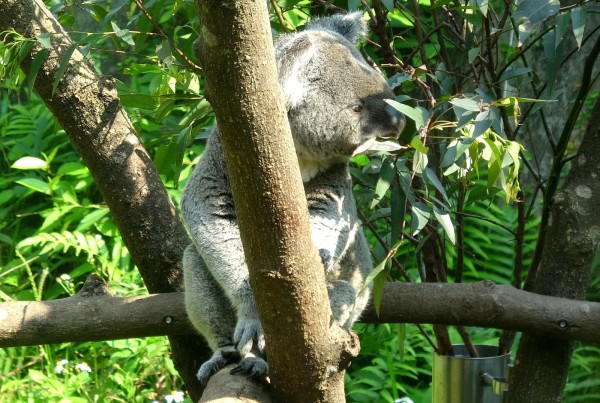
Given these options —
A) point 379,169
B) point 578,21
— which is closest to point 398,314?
point 379,169

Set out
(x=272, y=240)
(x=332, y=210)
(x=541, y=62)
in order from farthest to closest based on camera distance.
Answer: (x=541, y=62)
(x=332, y=210)
(x=272, y=240)

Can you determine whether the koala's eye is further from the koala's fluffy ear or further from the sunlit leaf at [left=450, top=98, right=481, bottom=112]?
the sunlit leaf at [left=450, top=98, right=481, bottom=112]

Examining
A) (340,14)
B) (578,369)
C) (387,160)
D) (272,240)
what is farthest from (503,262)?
(272,240)

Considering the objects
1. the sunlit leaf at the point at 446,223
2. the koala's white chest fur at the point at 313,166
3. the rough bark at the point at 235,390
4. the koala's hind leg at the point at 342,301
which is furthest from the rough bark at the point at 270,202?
the koala's white chest fur at the point at 313,166

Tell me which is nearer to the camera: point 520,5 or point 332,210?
point 520,5

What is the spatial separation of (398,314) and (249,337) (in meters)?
0.61

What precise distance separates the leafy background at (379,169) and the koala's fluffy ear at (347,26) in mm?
51

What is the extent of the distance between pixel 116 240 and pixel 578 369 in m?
2.60

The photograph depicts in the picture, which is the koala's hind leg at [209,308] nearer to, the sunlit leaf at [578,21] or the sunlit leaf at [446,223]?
the sunlit leaf at [446,223]

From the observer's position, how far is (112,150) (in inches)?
103

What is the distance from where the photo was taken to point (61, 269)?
5.02m

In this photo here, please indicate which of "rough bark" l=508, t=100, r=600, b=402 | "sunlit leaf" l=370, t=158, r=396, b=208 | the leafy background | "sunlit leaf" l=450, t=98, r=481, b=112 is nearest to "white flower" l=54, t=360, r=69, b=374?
the leafy background

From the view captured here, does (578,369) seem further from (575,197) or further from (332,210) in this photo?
(332,210)

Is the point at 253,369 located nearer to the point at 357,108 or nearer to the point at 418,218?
the point at 418,218
